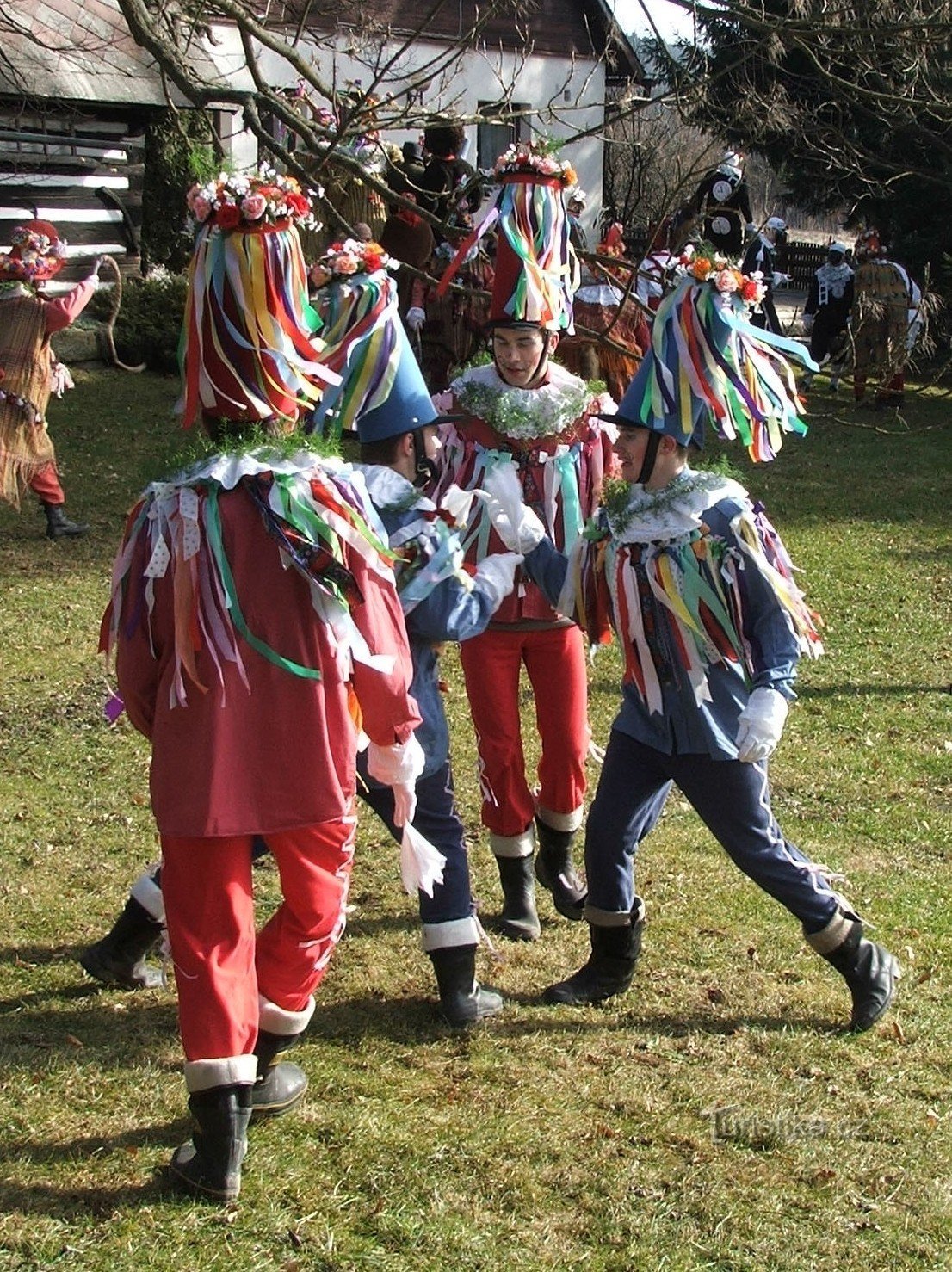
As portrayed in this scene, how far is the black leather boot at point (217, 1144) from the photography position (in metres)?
3.18

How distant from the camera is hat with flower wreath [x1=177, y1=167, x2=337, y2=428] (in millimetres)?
3150

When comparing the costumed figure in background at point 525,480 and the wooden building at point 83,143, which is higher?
the wooden building at point 83,143

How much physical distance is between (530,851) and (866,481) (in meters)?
8.89

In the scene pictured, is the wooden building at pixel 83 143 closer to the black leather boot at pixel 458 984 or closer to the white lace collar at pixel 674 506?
the white lace collar at pixel 674 506

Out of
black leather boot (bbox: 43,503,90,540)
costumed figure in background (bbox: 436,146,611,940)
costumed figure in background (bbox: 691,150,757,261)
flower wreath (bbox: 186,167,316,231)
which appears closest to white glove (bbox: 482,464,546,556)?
costumed figure in background (bbox: 436,146,611,940)

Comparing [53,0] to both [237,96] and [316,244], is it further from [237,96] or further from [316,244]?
[237,96]

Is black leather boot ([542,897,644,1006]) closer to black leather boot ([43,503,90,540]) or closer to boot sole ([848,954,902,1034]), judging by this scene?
boot sole ([848,954,902,1034])

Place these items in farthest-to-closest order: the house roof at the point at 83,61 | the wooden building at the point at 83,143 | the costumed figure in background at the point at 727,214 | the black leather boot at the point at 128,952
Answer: the costumed figure in background at the point at 727,214
the wooden building at the point at 83,143
the house roof at the point at 83,61
the black leather boot at the point at 128,952

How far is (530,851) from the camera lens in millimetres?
4738

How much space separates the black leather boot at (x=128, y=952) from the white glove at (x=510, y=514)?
143cm

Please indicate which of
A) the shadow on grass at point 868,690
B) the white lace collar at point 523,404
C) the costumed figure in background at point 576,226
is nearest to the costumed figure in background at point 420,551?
the white lace collar at point 523,404

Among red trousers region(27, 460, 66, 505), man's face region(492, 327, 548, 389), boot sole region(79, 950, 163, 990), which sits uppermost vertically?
man's face region(492, 327, 548, 389)

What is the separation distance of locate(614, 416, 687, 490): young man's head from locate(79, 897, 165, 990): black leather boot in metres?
1.77

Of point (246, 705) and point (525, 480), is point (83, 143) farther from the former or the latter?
point (246, 705)
